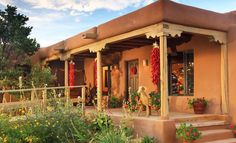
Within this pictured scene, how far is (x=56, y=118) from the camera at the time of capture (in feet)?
25.3

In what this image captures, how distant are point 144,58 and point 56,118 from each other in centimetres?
594

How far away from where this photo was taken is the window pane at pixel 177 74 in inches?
438

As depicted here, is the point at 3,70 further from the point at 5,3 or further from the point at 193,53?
the point at 193,53

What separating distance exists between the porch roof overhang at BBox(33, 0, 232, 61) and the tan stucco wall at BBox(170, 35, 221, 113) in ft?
2.74

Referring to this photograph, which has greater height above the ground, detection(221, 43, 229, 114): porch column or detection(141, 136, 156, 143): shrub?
detection(221, 43, 229, 114): porch column

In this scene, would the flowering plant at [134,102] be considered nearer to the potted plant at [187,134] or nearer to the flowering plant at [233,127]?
the potted plant at [187,134]

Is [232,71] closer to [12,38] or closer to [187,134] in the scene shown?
[187,134]

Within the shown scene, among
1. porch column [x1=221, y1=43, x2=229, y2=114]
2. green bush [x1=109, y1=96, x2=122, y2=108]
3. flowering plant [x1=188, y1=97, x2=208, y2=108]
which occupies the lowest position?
green bush [x1=109, y1=96, x2=122, y2=108]

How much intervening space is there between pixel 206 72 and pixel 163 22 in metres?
3.15

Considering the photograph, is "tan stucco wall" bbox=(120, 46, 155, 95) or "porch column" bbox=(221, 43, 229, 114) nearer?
"porch column" bbox=(221, 43, 229, 114)

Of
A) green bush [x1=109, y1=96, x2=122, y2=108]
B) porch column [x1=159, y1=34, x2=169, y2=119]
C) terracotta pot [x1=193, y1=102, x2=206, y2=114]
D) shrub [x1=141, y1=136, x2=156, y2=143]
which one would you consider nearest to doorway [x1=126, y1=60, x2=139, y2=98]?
green bush [x1=109, y1=96, x2=122, y2=108]

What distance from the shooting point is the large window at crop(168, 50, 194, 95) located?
10805mm

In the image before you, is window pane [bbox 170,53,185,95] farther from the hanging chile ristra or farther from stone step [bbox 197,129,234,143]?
the hanging chile ristra

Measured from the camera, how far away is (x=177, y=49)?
11.1 metres
